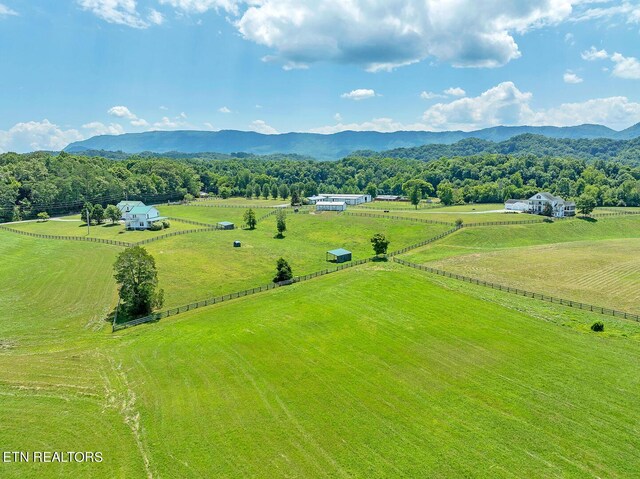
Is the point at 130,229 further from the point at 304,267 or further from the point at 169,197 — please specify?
the point at 169,197

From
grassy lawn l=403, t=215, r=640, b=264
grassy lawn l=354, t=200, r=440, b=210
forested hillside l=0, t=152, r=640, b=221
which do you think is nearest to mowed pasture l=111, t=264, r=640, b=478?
grassy lawn l=403, t=215, r=640, b=264

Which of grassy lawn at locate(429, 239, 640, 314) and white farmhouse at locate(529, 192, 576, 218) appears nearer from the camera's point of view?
grassy lawn at locate(429, 239, 640, 314)

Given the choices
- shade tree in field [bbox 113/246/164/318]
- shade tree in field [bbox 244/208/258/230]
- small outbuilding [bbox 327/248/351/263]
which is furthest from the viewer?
shade tree in field [bbox 244/208/258/230]

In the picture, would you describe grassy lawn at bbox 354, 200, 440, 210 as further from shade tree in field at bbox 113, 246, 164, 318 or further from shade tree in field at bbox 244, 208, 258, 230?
shade tree in field at bbox 113, 246, 164, 318

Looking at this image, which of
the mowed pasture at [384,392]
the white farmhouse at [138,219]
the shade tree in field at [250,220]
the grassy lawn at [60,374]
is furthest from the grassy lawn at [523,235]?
the white farmhouse at [138,219]

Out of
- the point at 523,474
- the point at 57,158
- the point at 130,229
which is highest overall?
the point at 57,158

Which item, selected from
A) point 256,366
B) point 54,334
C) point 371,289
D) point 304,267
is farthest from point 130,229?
point 256,366
